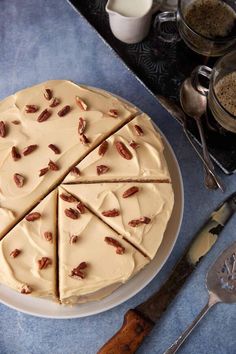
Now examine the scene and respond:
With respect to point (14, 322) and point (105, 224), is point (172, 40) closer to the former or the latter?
point (105, 224)

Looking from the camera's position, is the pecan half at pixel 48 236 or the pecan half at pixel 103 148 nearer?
the pecan half at pixel 48 236

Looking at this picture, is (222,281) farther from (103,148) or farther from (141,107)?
(141,107)

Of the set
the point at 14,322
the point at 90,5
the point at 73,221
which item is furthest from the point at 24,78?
the point at 14,322

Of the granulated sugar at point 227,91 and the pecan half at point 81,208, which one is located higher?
the granulated sugar at point 227,91

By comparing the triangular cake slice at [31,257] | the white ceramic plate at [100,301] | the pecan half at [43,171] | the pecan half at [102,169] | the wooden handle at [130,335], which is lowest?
the wooden handle at [130,335]

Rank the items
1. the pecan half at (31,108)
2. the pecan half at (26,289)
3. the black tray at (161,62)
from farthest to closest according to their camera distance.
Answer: the black tray at (161,62)
the pecan half at (31,108)
the pecan half at (26,289)

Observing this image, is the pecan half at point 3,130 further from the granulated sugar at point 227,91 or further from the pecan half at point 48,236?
the granulated sugar at point 227,91

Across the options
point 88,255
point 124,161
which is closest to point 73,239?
point 88,255

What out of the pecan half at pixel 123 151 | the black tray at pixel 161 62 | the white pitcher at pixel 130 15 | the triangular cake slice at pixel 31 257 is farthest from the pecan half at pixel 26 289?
the white pitcher at pixel 130 15

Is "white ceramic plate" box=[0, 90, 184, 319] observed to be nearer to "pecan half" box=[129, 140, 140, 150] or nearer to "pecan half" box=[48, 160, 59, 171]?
"pecan half" box=[129, 140, 140, 150]
